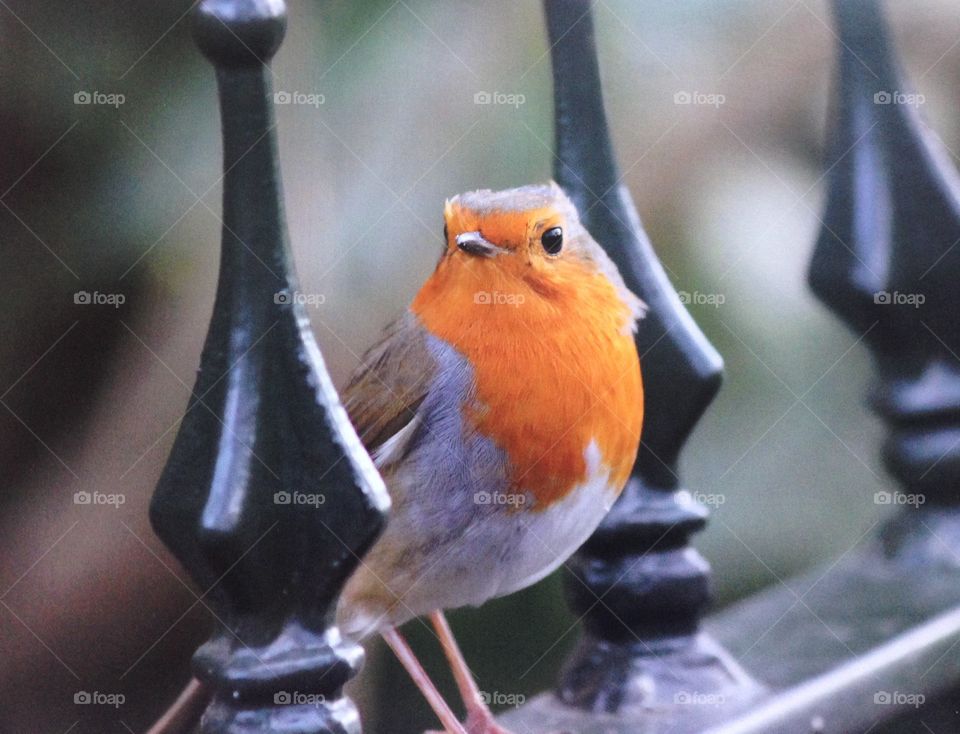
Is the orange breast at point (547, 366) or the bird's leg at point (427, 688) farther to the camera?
the bird's leg at point (427, 688)

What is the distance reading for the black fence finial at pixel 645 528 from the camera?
1.65 m

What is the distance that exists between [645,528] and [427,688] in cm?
48

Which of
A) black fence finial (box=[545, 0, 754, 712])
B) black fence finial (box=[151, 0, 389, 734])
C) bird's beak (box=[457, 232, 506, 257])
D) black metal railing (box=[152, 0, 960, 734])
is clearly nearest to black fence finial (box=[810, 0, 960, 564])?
black metal railing (box=[152, 0, 960, 734])

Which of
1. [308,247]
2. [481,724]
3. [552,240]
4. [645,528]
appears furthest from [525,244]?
[481,724]

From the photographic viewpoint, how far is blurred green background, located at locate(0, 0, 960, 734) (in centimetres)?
208

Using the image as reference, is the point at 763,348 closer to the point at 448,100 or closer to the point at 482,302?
the point at 448,100

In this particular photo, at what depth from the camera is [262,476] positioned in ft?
3.67

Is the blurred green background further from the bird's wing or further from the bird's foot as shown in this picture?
the bird's foot

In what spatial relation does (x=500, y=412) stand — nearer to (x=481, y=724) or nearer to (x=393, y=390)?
(x=393, y=390)

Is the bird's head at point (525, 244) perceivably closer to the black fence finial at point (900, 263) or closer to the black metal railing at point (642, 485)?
the black metal railing at point (642, 485)

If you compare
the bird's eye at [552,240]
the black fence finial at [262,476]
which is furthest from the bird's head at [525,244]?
the black fence finial at [262,476]

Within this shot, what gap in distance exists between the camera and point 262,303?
109cm

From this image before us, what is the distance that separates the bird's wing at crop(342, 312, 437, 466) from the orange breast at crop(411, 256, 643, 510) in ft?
0.26

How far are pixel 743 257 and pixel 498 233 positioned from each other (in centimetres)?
123
